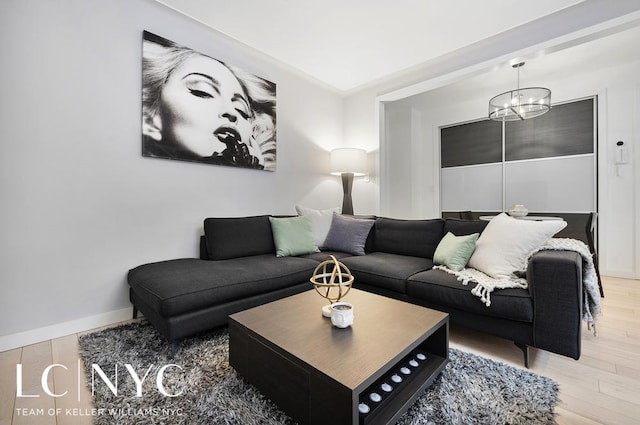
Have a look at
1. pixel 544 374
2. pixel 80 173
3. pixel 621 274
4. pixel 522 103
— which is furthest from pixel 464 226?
pixel 80 173

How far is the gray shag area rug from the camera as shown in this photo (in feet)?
3.77

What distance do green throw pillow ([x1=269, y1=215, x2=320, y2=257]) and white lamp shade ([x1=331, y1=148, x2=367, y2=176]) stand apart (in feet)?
3.31

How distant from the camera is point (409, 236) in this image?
8.82 feet

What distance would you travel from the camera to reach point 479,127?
4414 mm

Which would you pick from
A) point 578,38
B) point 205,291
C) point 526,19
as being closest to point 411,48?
point 526,19

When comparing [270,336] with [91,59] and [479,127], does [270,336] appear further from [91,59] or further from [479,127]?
[479,127]

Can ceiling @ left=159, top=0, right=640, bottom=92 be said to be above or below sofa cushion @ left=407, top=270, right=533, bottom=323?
above

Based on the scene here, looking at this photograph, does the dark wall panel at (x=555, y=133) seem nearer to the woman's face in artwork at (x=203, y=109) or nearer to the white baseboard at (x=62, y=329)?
the woman's face in artwork at (x=203, y=109)

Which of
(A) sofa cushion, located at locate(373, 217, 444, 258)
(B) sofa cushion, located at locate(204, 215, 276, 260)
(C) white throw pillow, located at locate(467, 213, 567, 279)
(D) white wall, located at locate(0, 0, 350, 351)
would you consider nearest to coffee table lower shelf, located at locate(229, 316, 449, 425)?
(C) white throw pillow, located at locate(467, 213, 567, 279)

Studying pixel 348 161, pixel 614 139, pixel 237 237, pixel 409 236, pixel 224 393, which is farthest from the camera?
pixel 348 161

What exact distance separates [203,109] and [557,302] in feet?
9.64

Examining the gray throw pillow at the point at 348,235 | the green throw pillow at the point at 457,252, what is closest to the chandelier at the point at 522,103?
the green throw pillow at the point at 457,252

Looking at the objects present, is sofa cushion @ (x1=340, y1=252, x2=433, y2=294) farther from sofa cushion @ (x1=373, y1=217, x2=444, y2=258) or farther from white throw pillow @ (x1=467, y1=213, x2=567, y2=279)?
white throw pillow @ (x1=467, y1=213, x2=567, y2=279)

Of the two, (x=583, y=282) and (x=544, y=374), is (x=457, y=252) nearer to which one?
(x=583, y=282)
